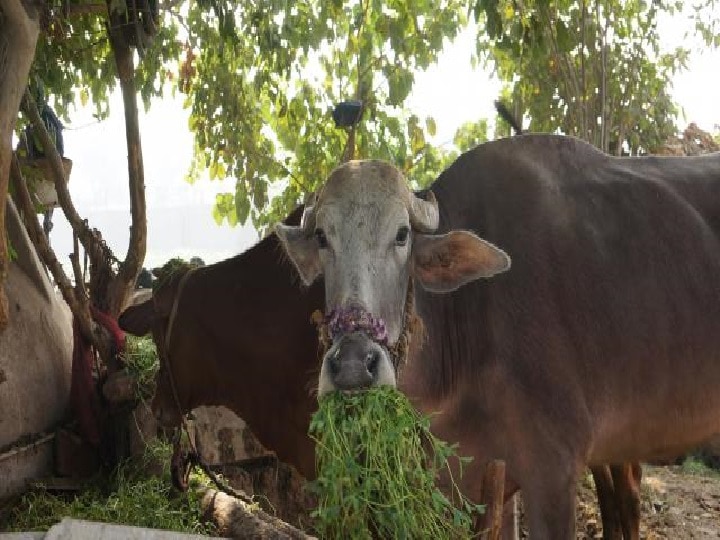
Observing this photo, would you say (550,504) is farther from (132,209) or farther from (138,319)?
(132,209)

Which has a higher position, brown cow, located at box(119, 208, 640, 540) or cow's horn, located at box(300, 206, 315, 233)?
cow's horn, located at box(300, 206, 315, 233)

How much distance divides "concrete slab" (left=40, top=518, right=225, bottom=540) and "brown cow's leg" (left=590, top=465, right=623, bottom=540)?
3032 mm

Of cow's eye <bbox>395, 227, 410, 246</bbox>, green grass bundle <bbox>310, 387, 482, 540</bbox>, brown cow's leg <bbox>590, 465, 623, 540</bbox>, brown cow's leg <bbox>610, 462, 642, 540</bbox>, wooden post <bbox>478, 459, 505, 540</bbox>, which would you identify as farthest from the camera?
brown cow's leg <bbox>590, 465, 623, 540</bbox>

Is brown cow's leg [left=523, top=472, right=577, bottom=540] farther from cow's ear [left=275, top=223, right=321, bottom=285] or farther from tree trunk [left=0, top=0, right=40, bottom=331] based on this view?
tree trunk [left=0, top=0, right=40, bottom=331]

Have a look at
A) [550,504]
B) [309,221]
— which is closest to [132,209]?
[309,221]

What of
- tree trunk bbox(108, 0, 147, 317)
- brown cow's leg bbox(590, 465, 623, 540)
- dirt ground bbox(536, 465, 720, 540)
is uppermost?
tree trunk bbox(108, 0, 147, 317)

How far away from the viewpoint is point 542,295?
4.01 m

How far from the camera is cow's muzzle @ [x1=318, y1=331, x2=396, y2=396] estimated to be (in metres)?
3.17

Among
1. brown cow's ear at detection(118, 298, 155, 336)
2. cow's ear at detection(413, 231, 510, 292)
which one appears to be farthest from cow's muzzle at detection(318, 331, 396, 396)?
brown cow's ear at detection(118, 298, 155, 336)

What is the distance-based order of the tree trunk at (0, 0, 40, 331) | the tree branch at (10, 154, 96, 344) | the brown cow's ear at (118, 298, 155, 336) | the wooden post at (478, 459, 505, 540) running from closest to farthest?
1. the wooden post at (478, 459, 505, 540)
2. the tree trunk at (0, 0, 40, 331)
3. the brown cow's ear at (118, 298, 155, 336)
4. the tree branch at (10, 154, 96, 344)

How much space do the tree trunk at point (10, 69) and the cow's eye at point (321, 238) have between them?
1349 mm

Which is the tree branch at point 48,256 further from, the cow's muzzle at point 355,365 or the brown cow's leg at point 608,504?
the brown cow's leg at point 608,504

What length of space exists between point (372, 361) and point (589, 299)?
1203mm

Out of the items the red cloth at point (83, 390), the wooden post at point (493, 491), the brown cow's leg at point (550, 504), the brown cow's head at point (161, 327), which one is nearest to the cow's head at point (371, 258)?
the wooden post at point (493, 491)
